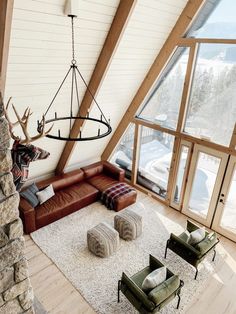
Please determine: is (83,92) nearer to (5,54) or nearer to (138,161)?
(5,54)

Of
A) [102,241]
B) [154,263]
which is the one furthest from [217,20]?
[102,241]

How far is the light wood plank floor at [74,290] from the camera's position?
3.83 metres

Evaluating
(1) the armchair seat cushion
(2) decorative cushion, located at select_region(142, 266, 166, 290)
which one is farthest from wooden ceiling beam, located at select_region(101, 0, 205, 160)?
(1) the armchair seat cushion

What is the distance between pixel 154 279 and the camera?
135 inches

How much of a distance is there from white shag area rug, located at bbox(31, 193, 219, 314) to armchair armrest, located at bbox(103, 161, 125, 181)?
116cm

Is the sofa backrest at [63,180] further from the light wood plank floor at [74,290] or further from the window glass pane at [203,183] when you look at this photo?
the window glass pane at [203,183]

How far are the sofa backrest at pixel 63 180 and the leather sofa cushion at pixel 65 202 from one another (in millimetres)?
115

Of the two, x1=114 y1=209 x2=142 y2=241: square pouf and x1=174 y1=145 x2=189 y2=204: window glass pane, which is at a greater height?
x1=174 y1=145 x2=189 y2=204: window glass pane

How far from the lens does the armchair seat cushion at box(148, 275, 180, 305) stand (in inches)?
128

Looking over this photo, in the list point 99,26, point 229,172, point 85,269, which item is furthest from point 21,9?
point 229,172

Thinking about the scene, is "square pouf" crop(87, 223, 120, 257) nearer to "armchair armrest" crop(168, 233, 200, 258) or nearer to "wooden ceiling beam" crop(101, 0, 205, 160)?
"armchair armrest" crop(168, 233, 200, 258)

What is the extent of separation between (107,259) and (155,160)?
3.01 meters

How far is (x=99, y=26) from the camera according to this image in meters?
3.59

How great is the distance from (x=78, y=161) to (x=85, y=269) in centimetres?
330
